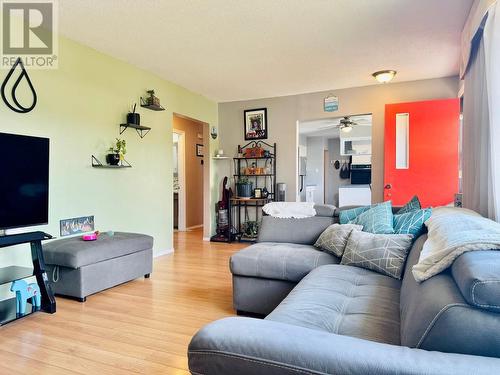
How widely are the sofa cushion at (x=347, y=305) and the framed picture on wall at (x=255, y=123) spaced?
13.2ft

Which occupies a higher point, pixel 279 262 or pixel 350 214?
pixel 350 214

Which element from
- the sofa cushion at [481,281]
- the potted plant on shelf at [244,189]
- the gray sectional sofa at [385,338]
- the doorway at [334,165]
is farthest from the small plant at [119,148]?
the doorway at [334,165]

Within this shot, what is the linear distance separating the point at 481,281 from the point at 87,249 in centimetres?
290

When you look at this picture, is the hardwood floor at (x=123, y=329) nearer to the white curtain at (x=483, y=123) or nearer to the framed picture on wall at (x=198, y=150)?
the white curtain at (x=483, y=123)

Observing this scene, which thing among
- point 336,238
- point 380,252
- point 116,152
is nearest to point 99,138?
point 116,152

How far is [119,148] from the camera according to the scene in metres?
3.85

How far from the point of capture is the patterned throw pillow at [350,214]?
287cm

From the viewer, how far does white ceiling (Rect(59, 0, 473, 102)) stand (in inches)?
108

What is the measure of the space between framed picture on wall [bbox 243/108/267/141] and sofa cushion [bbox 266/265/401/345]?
13.2ft

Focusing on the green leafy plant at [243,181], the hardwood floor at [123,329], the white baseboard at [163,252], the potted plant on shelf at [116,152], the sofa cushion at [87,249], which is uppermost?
the potted plant on shelf at [116,152]

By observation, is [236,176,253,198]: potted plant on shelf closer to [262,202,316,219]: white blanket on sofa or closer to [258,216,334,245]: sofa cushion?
[262,202,316,219]: white blanket on sofa

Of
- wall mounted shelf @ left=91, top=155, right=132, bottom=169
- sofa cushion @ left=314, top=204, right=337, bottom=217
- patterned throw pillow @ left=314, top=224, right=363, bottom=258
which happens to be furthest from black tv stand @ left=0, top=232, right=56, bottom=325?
sofa cushion @ left=314, top=204, right=337, bottom=217
